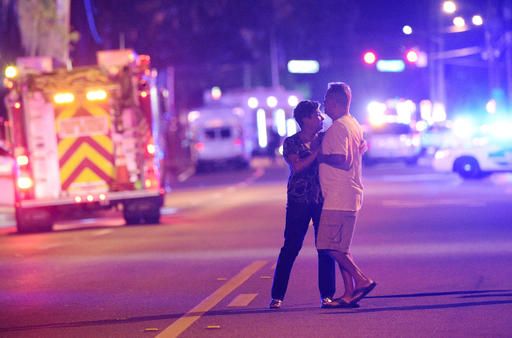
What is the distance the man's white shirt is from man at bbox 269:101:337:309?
0.43 feet

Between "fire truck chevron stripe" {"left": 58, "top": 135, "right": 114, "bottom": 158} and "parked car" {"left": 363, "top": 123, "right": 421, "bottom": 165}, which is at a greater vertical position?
"fire truck chevron stripe" {"left": 58, "top": 135, "right": 114, "bottom": 158}

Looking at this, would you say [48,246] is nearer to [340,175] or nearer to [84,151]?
[84,151]

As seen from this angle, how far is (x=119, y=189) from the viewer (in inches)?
887

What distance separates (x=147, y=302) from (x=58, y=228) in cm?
1222

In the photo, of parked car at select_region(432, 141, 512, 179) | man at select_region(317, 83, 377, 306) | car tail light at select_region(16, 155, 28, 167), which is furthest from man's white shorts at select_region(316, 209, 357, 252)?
parked car at select_region(432, 141, 512, 179)

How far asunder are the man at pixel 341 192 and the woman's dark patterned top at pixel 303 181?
0.10 metres

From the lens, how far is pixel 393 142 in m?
45.6

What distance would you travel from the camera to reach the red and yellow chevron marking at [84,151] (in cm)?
2256

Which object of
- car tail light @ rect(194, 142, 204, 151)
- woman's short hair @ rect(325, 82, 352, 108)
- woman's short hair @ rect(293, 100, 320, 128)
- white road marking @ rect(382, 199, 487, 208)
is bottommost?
white road marking @ rect(382, 199, 487, 208)

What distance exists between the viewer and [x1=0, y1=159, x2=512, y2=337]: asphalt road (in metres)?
10.1

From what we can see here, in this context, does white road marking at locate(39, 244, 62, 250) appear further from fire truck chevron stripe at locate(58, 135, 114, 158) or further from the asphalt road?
fire truck chevron stripe at locate(58, 135, 114, 158)

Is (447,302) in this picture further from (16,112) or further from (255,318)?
(16,112)

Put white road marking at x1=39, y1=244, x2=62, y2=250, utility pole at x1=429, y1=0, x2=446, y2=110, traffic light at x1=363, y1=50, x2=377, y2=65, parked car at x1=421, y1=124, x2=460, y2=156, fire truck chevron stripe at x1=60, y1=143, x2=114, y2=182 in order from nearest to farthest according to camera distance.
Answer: white road marking at x1=39, y1=244, x2=62, y2=250
fire truck chevron stripe at x1=60, y1=143, x2=114, y2=182
traffic light at x1=363, y1=50, x2=377, y2=65
utility pole at x1=429, y1=0, x2=446, y2=110
parked car at x1=421, y1=124, x2=460, y2=156

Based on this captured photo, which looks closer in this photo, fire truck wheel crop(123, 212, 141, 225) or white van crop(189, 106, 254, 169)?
fire truck wheel crop(123, 212, 141, 225)
